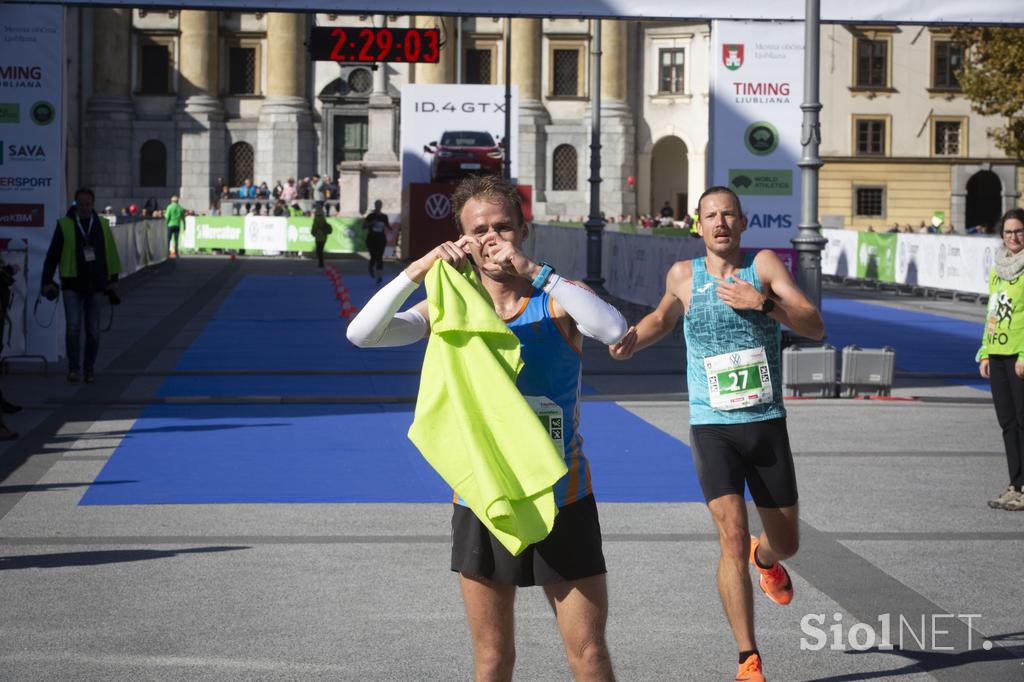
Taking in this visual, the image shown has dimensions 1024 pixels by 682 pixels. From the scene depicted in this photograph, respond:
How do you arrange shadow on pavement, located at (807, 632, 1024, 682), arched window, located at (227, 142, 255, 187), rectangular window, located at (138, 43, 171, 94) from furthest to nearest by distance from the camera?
rectangular window, located at (138, 43, 171, 94)
arched window, located at (227, 142, 255, 187)
shadow on pavement, located at (807, 632, 1024, 682)

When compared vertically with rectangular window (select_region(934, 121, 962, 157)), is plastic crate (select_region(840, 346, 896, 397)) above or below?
below

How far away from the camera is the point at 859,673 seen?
21.2 ft

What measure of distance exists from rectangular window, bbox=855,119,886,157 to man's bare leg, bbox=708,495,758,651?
6773 centimetres

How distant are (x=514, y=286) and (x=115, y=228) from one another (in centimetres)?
2952

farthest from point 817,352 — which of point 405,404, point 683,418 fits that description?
point 405,404

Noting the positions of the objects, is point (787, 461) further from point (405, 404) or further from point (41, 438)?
point (405, 404)

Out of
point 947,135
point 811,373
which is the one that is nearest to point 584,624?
point 811,373

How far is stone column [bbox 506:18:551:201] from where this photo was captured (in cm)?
7819

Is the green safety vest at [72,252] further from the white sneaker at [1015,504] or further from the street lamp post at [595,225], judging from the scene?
the street lamp post at [595,225]

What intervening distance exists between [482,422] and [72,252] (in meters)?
12.8

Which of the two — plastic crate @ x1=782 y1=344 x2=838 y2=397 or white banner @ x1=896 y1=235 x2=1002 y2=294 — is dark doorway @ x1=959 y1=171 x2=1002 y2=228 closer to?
white banner @ x1=896 y1=235 x2=1002 y2=294

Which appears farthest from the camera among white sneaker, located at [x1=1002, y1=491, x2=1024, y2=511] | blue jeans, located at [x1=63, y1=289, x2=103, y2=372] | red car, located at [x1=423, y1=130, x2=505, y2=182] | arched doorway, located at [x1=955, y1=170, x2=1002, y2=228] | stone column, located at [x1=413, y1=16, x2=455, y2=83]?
stone column, located at [x1=413, y1=16, x2=455, y2=83]

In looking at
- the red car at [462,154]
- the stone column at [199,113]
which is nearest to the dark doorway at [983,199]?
the red car at [462,154]

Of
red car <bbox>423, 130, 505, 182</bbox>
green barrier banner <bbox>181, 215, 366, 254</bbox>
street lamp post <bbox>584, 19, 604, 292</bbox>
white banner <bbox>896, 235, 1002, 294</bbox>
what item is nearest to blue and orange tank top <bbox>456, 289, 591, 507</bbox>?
street lamp post <bbox>584, 19, 604, 292</bbox>
